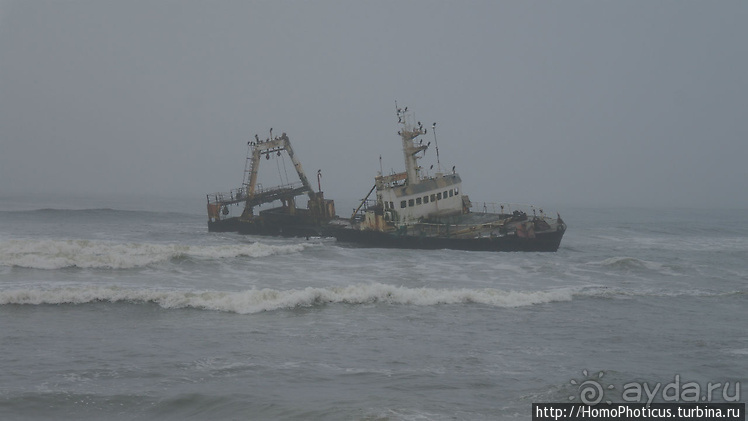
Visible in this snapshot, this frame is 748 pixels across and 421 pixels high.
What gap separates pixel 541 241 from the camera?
34.2 meters

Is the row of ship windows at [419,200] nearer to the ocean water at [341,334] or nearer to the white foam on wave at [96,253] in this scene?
the white foam on wave at [96,253]

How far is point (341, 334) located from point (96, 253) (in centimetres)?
1826

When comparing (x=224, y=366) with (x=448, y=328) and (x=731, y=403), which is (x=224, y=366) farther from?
(x=731, y=403)

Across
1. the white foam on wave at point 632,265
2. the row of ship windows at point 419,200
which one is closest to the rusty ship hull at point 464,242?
the row of ship windows at point 419,200

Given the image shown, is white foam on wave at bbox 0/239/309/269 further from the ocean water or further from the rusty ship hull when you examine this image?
the rusty ship hull

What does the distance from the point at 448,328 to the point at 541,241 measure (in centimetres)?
1878

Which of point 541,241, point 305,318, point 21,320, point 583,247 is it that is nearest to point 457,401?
point 305,318

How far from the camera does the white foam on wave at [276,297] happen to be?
1892 cm

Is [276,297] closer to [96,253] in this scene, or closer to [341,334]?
[341,334]

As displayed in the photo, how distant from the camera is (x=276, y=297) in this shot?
64.7 ft

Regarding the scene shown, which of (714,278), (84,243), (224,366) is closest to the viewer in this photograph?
(224,366)

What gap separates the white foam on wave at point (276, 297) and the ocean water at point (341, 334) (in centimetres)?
7

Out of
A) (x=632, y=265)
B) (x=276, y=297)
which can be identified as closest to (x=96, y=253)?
(x=276, y=297)

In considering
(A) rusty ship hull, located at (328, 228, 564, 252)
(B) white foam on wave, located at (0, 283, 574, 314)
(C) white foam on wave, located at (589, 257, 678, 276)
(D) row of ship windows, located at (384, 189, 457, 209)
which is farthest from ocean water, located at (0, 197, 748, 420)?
(D) row of ship windows, located at (384, 189, 457, 209)
